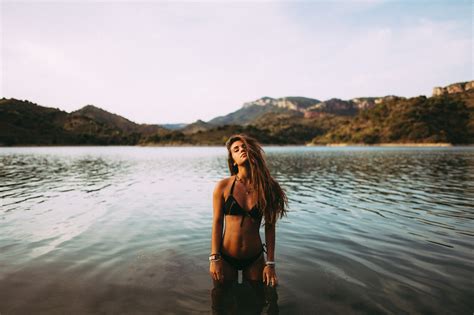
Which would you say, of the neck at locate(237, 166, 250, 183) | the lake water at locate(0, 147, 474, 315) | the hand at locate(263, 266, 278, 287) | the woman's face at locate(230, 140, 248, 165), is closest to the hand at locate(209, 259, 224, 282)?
the hand at locate(263, 266, 278, 287)


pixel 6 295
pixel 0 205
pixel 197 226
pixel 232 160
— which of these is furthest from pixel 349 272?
pixel 0 205

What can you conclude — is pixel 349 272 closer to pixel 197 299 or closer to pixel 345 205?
pixel 197 299

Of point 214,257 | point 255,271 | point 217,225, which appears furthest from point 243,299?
point 217,225

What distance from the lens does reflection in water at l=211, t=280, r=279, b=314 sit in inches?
208

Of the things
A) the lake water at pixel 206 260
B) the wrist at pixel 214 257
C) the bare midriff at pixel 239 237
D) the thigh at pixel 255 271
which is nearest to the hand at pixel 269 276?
the thigh at pixel 255 271

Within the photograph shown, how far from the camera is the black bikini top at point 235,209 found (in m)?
4.87

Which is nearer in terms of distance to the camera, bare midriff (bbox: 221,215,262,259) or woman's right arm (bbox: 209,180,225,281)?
woman's right arm (bbox: 209,180,225,281)

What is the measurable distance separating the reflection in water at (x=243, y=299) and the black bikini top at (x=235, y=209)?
4.23 feet

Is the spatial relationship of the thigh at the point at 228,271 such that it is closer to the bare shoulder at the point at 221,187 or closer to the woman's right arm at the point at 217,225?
the woman's right arm at the point at 217,225

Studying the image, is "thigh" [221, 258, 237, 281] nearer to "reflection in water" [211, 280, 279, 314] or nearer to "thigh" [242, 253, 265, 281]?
"reflection in water" [211, 280, 279, 314]

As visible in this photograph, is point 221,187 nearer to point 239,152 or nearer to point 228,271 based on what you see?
point 239,152

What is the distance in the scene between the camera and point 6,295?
19.7 feet

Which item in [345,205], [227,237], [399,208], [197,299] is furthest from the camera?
[345,205]

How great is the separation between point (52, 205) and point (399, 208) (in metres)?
19.5
